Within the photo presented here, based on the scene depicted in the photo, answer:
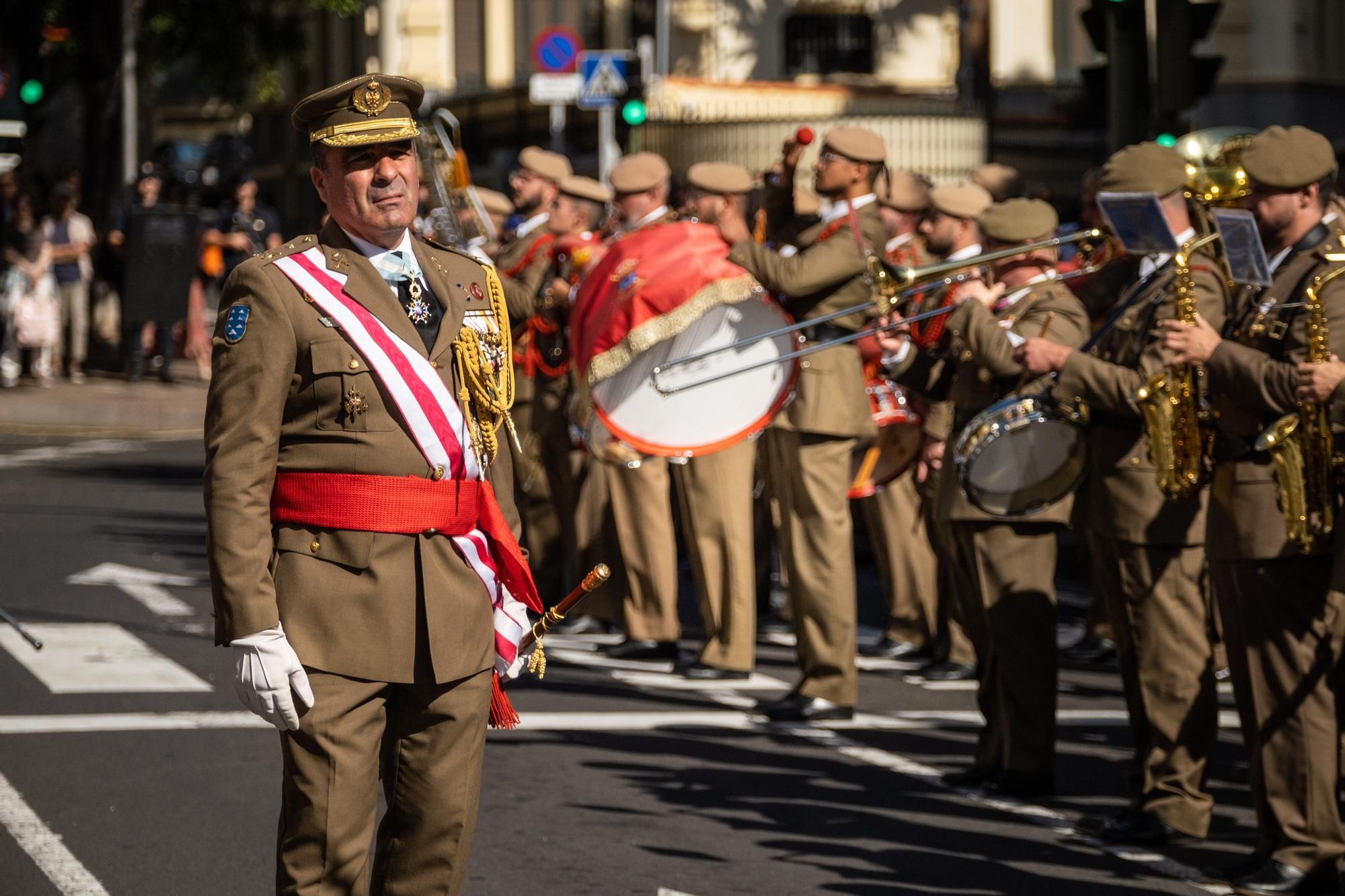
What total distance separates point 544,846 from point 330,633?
2.43 m

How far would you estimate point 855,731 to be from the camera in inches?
347

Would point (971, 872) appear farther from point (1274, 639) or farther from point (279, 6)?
point (279, 6)

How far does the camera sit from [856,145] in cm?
891

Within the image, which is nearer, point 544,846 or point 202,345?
point 544,846

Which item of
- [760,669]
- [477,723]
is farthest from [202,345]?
[477,723]

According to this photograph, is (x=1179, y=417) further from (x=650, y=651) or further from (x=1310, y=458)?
(x=650, y=651)

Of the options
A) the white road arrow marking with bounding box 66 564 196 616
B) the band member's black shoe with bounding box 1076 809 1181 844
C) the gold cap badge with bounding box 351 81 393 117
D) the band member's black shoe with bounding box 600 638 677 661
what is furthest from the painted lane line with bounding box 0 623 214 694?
the gold cap badge with bounding box 351 81 393 117

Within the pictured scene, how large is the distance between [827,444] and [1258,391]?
2916 millimetres

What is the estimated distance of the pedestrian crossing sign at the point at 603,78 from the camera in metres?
18.8

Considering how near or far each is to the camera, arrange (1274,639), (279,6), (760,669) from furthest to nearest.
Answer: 1. (279,6)
2. (760,669)
3. (1274,639)

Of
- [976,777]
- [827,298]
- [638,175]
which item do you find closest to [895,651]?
[827,298]

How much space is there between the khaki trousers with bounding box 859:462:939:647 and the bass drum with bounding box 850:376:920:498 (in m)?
0.63

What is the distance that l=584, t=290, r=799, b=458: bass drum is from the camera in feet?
29.2

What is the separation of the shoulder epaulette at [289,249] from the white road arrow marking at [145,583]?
21.9 feet
